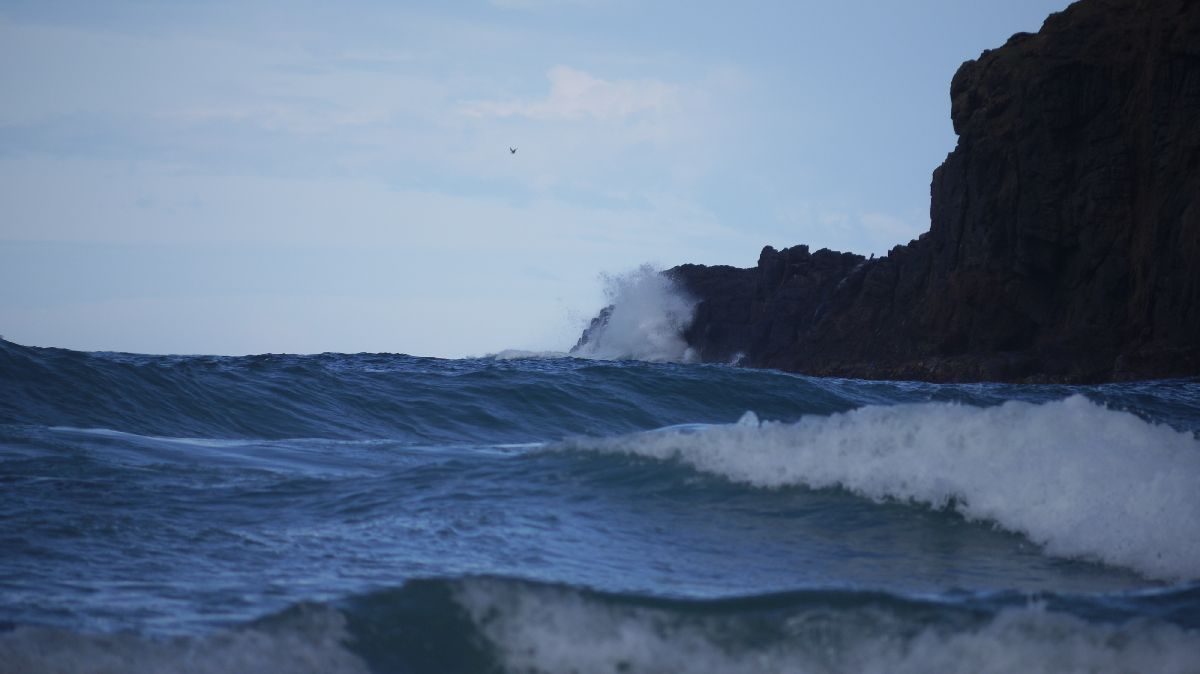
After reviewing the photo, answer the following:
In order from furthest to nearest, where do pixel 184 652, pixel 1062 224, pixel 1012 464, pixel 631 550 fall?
pixel 1062 224
pixel 1012 464
pixel 631 550
pixel 184 652

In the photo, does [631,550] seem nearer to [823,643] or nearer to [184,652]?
[823,643]

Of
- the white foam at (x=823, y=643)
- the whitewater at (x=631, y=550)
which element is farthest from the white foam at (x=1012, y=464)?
the white foam at (x=823, y=643)

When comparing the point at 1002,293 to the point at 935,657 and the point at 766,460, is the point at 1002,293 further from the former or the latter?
the point at 935,657

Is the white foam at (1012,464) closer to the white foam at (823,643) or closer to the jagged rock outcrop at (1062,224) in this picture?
the white foam at (823,643)

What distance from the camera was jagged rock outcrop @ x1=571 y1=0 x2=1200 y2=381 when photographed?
1208 inches

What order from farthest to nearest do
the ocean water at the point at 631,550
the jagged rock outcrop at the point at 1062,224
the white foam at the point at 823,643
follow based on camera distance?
1. the jagged rock outcrop at the point at 1062,224
2. the ocean water at the point at 631,550
3. the white foam at the point at 823,643

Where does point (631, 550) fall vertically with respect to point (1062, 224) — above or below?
below

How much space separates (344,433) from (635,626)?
878 cm

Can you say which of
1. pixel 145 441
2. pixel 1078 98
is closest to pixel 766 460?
pixel 145 441

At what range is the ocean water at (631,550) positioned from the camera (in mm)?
3850

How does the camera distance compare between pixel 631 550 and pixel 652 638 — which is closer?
pixel 652 638

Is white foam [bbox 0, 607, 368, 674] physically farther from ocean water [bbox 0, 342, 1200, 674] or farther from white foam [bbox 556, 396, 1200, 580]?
white foam [bbox 556, 396, 1200, 580]

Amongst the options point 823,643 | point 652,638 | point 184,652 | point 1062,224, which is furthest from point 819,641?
point 1062,224

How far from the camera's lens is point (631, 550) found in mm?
5336
